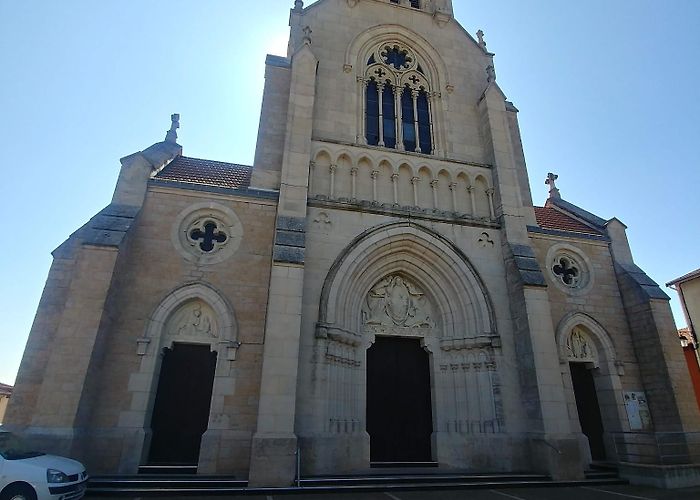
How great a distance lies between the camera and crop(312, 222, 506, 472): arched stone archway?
9.86 m

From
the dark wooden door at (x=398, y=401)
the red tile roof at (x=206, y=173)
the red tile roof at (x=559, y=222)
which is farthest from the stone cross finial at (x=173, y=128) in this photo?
the red tile roof at (x=559, y=222)

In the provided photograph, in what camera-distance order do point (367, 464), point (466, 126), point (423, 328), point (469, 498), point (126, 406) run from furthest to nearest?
point (466, 126) → point (423, 328) → point (367, 464) → point (126, 406) → point (469, 498)

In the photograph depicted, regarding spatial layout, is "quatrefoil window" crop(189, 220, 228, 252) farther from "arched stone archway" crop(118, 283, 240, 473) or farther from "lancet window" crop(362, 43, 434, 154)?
"lancet window" crop(362, 43, 434, 154)

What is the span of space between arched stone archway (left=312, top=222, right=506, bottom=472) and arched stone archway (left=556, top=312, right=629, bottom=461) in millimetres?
2768

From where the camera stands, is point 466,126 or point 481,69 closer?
point 466,126

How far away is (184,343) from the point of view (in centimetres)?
988

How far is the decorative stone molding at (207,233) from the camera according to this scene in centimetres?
1050

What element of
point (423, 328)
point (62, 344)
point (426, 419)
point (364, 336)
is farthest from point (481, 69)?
point (62, 344)

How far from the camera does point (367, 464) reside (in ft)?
31.5

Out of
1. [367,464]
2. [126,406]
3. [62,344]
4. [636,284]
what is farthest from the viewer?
[636,284]

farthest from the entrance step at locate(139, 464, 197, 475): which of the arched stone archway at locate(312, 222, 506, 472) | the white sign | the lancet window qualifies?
the white sign

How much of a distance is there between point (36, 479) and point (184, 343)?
→ 389cm

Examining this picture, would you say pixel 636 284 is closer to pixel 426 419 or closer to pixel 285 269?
pixel 426 419

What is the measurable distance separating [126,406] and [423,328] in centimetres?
804
